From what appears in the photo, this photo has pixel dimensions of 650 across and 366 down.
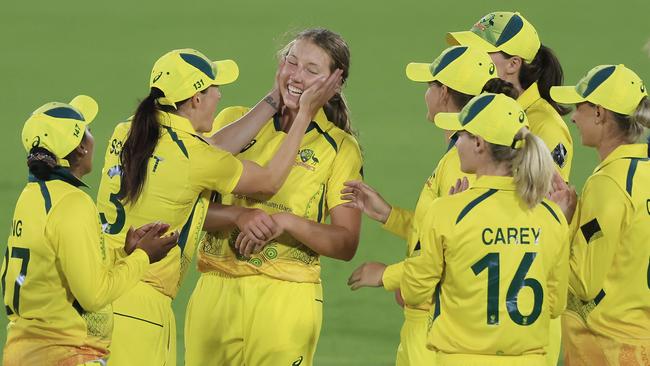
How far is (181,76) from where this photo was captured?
19.4 feet

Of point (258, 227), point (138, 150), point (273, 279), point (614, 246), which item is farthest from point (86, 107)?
point (614, 246)

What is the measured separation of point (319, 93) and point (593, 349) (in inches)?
71.1

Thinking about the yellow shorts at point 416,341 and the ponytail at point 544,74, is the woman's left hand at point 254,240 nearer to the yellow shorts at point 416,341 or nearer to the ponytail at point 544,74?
the yellow shorts at point 416,341

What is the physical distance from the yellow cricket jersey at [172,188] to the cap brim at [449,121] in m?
1.02

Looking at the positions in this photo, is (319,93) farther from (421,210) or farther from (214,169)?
(421,210)

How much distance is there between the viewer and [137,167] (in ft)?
18.9

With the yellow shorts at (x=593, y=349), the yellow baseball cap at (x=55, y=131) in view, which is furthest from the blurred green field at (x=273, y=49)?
the yellow baseball cap at (x=55, y=131)

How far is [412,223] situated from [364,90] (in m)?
7.36

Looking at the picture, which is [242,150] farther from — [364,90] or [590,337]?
[364,90]

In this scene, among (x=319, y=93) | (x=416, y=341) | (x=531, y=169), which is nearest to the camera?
(x=531, y=169)

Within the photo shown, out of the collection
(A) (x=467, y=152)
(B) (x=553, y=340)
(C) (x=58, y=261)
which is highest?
(A) (x=467, y=152)

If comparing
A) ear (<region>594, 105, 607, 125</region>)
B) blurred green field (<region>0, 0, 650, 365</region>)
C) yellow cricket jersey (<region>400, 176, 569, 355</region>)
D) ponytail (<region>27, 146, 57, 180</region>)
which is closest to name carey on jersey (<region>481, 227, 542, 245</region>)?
yellow cricket jersey (<region>400, 176, 569, 355</region>)

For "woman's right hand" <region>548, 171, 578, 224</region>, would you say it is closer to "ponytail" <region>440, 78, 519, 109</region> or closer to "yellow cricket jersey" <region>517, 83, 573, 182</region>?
"yellow cricket jersey" <region>517, 83, 573, 182</region>

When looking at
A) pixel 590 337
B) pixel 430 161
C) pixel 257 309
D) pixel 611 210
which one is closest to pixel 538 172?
pixel 611 210
